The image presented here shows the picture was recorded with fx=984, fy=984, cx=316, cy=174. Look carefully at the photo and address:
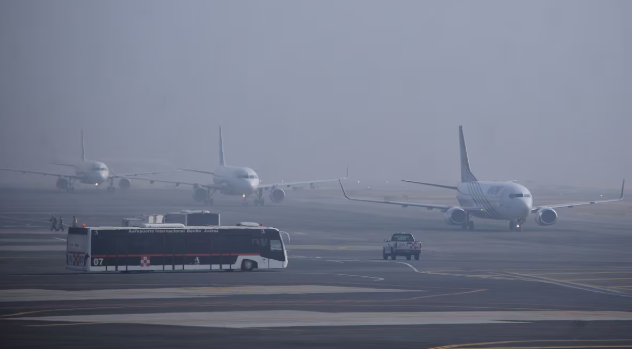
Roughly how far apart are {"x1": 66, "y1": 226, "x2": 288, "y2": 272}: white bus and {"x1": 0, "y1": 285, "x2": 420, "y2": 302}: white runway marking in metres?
7.51

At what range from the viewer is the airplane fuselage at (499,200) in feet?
326

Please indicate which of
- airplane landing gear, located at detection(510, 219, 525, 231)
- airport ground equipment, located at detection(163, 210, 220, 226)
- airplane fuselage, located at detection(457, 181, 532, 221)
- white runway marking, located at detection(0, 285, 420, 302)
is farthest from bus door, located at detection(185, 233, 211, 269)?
airplane landing gear, located at detection(510, 219, 525, 231)

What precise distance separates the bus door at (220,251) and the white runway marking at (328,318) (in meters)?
17.3

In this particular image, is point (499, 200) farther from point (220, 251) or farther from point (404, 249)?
point (220, 251)

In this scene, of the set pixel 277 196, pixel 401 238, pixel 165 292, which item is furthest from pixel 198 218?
pixel 277 196

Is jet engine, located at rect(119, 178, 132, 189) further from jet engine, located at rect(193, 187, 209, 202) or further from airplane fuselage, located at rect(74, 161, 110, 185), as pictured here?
jet engine, located at rect(193, 187, 209, 202)

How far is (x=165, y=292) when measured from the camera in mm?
47438

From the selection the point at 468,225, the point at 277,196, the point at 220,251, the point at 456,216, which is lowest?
the point at 220,251

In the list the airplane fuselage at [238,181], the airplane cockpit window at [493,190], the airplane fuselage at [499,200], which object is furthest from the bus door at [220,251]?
the airplane fuselage at [238,181]

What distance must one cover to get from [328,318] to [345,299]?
659 centimetres

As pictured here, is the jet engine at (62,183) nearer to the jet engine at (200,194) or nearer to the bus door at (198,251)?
the jet engine at (200,194)

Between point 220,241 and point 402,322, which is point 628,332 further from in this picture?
point 220,241

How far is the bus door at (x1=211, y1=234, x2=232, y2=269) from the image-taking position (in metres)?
57.8

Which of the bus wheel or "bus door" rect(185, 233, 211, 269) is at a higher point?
"bus door" rect(185, 233, 211, 269)
